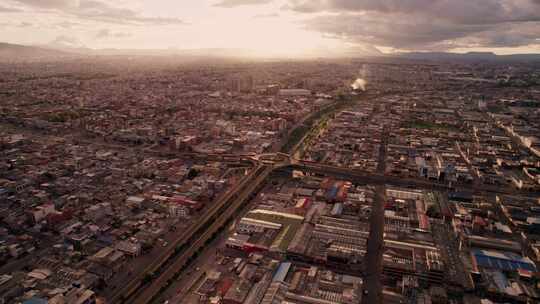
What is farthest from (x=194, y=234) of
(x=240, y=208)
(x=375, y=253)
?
(x=375, y=253)

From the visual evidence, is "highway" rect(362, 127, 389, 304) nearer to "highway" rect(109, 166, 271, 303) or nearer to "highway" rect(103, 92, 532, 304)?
"highway" rect(103, 92, 532, 304)

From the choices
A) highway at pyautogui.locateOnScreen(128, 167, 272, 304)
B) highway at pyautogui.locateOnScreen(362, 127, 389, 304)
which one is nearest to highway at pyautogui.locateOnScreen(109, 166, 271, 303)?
highway at pyautogui.locateOnScreen(128, 167, 272, 304)

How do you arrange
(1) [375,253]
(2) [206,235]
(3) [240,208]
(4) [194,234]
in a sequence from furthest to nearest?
(3) [240,208], (2) [206,235], (4) [194,234], (1) [375,253]

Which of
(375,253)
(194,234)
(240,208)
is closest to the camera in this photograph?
(375,253)

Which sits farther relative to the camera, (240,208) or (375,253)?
(240,208)

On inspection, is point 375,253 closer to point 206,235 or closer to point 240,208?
point 240,208

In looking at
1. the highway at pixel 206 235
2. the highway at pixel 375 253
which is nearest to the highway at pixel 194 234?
the highway at pixel 206 235

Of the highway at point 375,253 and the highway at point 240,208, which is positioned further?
the highway at point 240,208

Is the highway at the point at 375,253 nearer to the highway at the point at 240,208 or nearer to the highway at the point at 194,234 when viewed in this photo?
the highway at the point at 240,208

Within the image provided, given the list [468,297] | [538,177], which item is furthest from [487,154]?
[468,297]

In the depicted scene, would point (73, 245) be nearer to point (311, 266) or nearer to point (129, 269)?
point (129, 269)

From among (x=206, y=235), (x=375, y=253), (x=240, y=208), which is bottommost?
(x=375, y=253)
